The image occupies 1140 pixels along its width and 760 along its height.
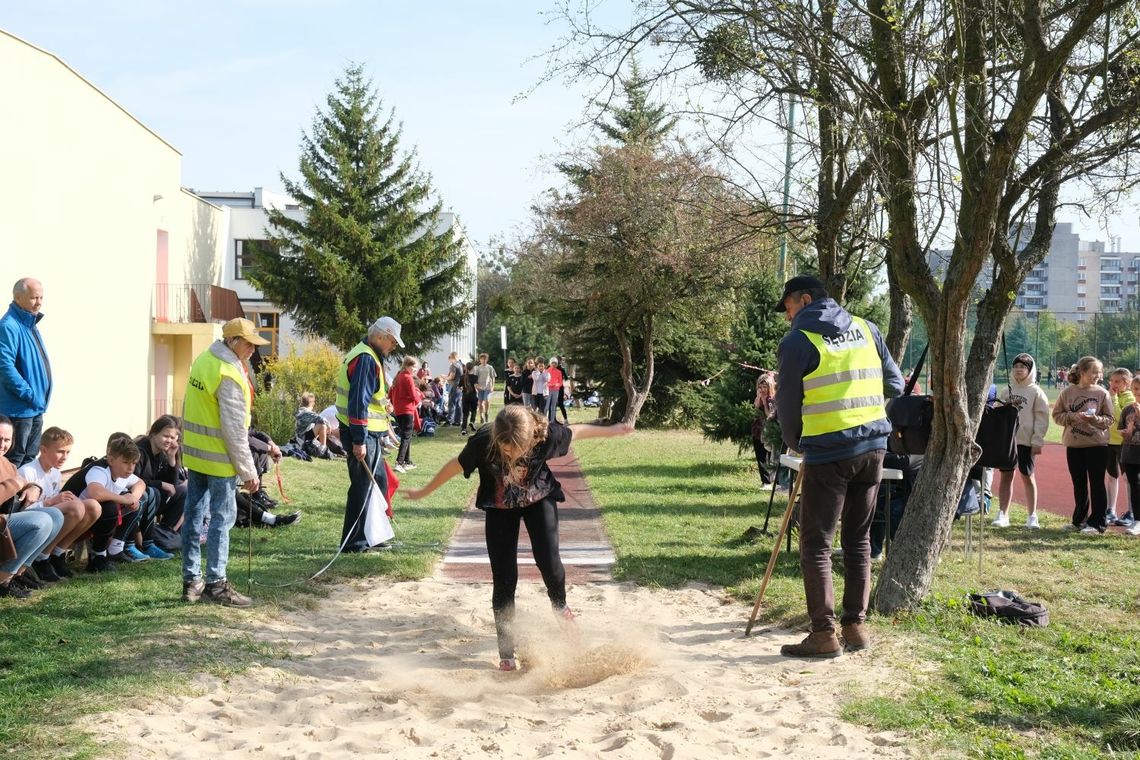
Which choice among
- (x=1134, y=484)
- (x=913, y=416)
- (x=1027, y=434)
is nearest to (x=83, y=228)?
(x=1027, y=434)

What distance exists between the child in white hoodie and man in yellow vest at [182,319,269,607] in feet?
26.7

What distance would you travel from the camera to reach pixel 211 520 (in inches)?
293

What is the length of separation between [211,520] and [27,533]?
1.16 m

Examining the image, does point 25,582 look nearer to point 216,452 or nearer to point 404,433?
point 216,452

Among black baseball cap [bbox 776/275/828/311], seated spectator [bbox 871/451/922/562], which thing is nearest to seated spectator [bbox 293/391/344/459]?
seated spectator [bbox 871/451/922/562]

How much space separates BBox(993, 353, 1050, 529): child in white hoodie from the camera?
38.9 feet

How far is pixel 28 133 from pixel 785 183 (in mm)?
13710

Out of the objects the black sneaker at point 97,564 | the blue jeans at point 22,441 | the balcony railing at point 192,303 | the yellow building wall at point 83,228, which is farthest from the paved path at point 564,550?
the balcony railing at point 192,303

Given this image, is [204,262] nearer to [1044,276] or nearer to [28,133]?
[28,133]

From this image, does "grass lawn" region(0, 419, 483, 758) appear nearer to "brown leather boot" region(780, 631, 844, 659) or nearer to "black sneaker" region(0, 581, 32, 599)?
"black sneaker" region(0, 581, 32, 599)

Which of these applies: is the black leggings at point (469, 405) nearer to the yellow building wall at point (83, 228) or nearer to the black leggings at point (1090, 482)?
the yellow building wall at point (83, 228)

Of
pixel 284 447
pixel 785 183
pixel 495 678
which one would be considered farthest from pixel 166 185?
pixel 495 678

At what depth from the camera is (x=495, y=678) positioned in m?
6.11

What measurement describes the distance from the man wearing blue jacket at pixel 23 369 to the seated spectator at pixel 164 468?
0.89m
